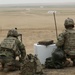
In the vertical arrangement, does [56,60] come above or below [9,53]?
below

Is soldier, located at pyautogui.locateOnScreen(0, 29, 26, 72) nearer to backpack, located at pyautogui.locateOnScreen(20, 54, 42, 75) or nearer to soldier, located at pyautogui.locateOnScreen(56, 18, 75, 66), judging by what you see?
backpack, located at pyautogui.locateOnScreen(20, 54, 42, 75)

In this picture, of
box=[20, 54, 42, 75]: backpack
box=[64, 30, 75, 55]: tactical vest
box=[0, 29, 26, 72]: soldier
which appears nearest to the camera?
box=[20, 54, 42, 75]: backpack

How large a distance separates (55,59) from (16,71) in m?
1.11

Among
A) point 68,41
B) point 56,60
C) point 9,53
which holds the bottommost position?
point 56,60

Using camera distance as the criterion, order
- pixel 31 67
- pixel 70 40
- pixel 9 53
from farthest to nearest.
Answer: pixel 70 40 → pixel 9 53 → pixel 31 67

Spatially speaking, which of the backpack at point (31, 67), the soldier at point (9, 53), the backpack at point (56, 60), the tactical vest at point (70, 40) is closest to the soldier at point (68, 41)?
the tactical vest at point (70, 40)

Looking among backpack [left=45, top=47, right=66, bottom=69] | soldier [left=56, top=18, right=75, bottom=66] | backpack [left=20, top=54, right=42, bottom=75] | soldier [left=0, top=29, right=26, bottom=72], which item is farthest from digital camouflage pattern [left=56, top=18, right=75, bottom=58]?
backpack [left=20, top=54, right=42, bottom=75]

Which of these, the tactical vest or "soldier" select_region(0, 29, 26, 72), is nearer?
"soldier" select_region(0, 29, 26, 72)

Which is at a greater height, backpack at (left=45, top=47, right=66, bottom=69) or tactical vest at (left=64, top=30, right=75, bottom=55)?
tactical vest at (left=64, top=30, right=75, bottom=55)

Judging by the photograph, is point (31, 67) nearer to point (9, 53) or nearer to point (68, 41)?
point (9, 53)

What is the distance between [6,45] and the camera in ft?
34.9

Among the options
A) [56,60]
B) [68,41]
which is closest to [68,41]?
[68,41]

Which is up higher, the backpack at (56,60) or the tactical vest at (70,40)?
the tactical vest at (70,40)

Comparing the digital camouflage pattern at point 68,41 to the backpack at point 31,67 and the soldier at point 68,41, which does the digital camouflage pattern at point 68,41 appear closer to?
the soldier at point 68,41
